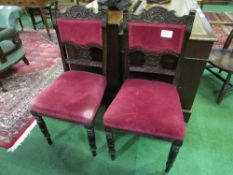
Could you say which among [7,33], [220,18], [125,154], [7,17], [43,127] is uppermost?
[7,17]

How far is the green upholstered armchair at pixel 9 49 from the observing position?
6.73ft

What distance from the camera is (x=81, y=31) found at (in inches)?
51.4

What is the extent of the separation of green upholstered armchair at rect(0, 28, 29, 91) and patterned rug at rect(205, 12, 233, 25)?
360 centimetres

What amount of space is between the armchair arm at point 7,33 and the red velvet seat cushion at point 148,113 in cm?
163

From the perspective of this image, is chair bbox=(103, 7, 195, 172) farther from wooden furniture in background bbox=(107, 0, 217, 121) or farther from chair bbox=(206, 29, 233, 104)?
chair bbox=(206, 29, 233, 104)

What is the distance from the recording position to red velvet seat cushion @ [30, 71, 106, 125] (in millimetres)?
1141

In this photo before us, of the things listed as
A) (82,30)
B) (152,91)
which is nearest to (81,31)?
(82,30)

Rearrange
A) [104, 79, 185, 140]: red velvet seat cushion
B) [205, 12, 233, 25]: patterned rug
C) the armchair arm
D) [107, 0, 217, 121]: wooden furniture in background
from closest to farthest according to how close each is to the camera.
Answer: [104, 79, 185, 140]: red velvet seat cushion, [107, 0, 217, 121]: wooden furniture in background, the armchair arm, [205, 12, 233, 25]: patterned rug

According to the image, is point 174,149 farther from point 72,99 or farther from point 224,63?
point 224,63

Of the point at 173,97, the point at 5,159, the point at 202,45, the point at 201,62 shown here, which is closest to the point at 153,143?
the point at 173,97

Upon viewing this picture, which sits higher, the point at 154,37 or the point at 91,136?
the point at 154,37

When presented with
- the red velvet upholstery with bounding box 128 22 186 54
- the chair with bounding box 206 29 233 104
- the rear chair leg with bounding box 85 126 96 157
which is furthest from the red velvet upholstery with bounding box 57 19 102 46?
the chair with bounding box 206 29 233 104

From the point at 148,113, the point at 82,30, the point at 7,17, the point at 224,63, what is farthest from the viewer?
the point at 7,17

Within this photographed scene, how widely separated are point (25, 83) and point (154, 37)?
1776mm
